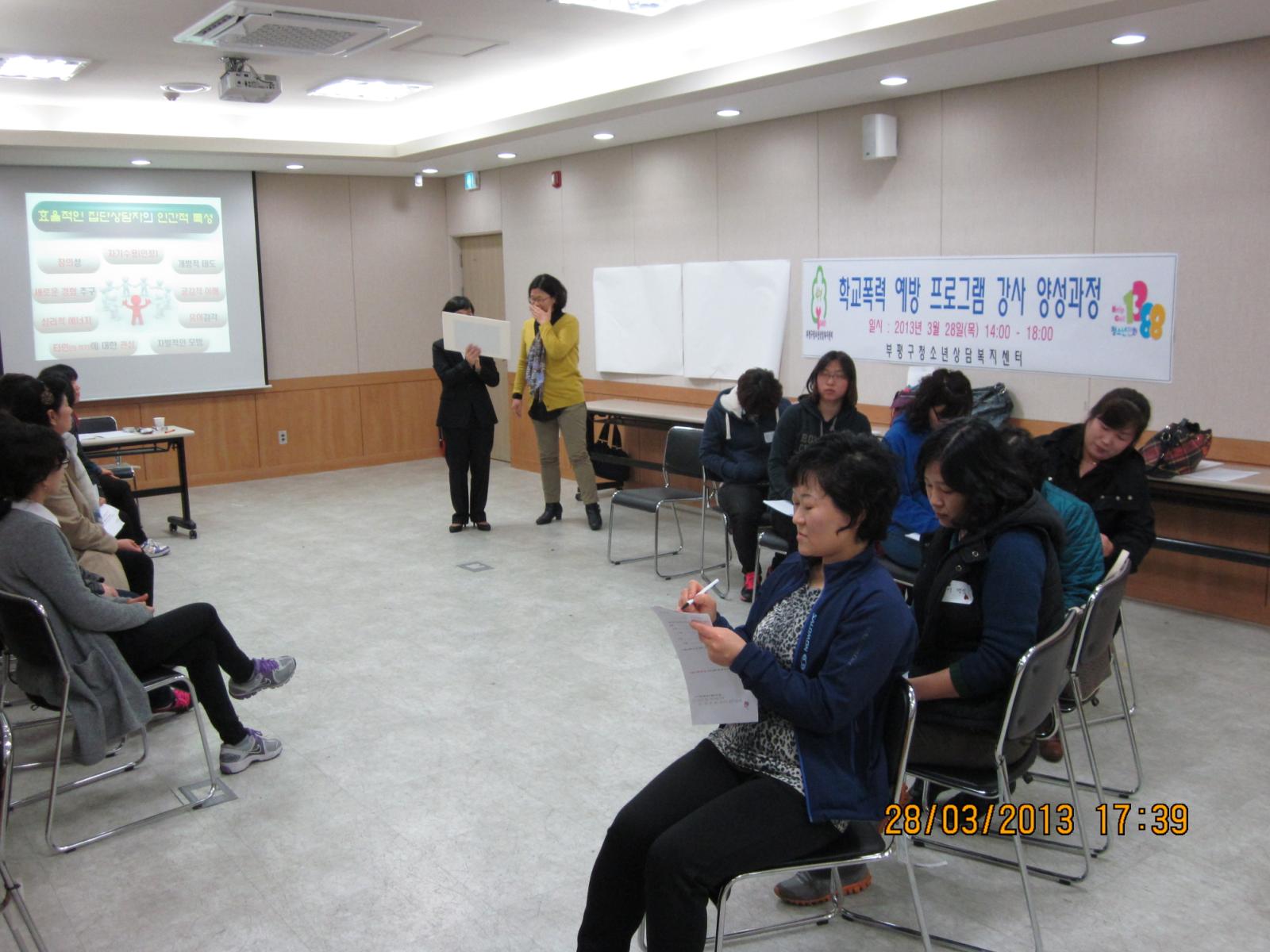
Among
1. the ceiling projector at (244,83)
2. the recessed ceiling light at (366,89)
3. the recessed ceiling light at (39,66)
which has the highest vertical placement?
the recessed ceiling light at (366,89)

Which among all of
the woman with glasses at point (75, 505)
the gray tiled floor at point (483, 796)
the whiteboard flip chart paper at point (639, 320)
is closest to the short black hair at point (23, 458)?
the woman with glasses at point (75, 505)

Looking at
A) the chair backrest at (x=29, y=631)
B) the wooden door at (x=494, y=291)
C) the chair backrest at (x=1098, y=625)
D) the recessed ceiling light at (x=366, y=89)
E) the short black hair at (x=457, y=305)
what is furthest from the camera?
the wooden door at (x=494, y=291)

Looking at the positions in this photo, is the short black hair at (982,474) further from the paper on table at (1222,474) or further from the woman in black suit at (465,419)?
the woman in black suit at (465,419)

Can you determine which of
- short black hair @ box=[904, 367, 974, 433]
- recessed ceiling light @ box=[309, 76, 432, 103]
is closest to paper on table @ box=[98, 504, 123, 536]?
short black hair @ box=[904, 367, 974, 433]

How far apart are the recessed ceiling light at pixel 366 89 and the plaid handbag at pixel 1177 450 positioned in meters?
5.15

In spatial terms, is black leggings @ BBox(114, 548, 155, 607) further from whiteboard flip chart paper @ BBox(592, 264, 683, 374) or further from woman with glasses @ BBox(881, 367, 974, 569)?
→ whiteboard flip chart paper @ BBox(592, 264, 683, 374)

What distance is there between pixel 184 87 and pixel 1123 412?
614 centimetres

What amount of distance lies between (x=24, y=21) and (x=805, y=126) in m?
4.27

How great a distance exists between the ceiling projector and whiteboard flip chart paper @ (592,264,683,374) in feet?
9.34

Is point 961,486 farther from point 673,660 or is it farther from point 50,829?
point 50,829

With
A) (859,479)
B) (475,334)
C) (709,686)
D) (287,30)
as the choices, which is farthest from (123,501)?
(859,479)

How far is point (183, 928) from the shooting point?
8.91 feet

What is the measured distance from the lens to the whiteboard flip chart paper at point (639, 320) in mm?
7738

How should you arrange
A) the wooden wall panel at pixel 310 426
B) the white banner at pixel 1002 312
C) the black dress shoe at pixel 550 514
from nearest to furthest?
the white banner at pixel 1002 312, the black dress shoe at pixel 550 514, the wooden wall panel at pixel 310 426
